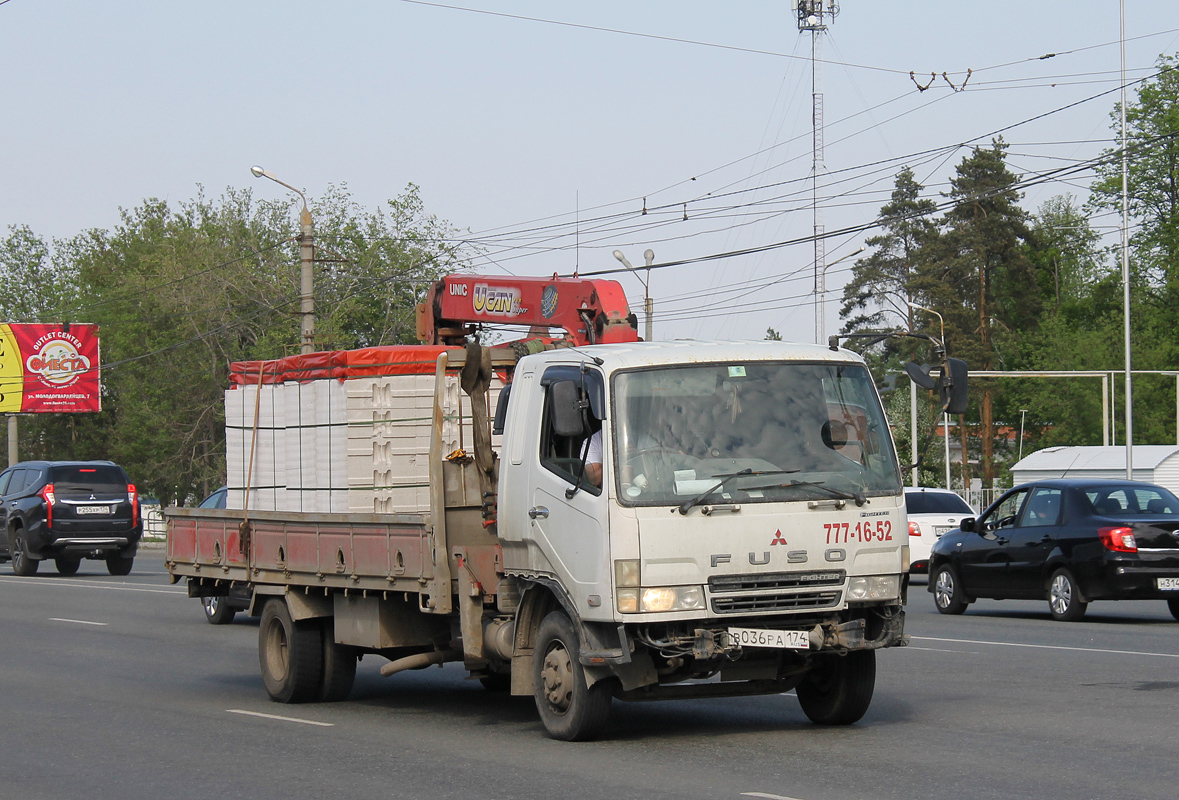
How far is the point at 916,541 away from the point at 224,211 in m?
56.0

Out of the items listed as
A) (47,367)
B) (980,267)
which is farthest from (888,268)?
(47,367)

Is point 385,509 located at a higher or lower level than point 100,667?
higher

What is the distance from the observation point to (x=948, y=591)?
65.9 ft

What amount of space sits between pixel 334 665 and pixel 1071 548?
31.7 feet

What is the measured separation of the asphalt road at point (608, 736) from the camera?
7883 millimetres

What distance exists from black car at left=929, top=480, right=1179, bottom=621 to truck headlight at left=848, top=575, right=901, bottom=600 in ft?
29.4

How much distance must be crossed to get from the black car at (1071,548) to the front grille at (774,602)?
9.34m

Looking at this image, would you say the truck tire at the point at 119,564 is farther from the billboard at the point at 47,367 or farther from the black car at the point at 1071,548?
the billboard at the point at 47,367

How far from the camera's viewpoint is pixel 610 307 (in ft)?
40.4

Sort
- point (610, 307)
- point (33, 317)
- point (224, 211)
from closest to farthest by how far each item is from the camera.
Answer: point (610, 307) < point (224, 211) < point (33, 317)

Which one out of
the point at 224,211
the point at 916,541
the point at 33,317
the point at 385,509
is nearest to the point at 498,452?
the point at 385,509

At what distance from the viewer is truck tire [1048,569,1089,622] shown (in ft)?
58.2

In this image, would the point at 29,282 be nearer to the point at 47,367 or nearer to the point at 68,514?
the point at 47,367

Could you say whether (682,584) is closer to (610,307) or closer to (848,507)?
(848,507)
